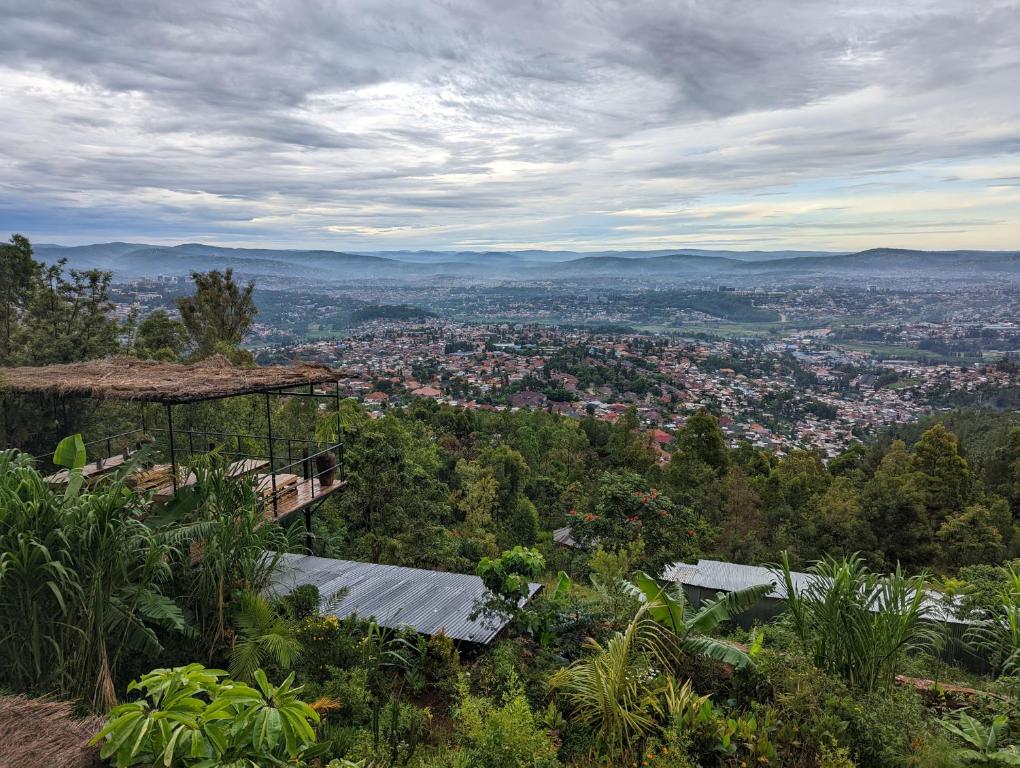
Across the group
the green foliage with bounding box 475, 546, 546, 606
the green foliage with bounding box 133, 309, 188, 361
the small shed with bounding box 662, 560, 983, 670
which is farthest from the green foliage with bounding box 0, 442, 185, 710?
the green foliage with bounding box 133, 309, 188, 361

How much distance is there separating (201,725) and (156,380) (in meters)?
5.51

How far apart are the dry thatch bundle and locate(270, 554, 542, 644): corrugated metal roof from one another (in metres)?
2.39

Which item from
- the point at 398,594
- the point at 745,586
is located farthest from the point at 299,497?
the point at 745,586

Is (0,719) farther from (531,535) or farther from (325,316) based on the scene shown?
(325,316)

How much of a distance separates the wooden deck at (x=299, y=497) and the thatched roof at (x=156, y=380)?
4.68ft

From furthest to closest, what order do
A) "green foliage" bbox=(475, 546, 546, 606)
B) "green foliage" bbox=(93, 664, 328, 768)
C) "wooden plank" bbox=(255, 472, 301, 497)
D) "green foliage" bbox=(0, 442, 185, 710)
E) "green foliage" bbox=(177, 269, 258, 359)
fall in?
"green foliage" bbox=(177, 269, 258, 359), "wooden plank" bbox=(255, 472, 301, 497), "green foliage" bbox=(475, 546, 546, 606), "green foliage" bbox=(0, 442, 185, 710), "green foliage" bbox=(93, 664, 328, 768)

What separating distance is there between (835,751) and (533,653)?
8.10 ft

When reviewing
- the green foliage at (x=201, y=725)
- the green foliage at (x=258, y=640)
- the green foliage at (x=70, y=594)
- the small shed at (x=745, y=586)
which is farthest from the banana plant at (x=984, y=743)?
the green foliage at (x=70, y=594)

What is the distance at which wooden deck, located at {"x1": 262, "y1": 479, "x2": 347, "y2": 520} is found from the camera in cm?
742

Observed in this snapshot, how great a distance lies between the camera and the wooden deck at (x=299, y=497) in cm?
742

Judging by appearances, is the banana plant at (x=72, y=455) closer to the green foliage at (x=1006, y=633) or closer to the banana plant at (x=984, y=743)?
the banana plant at (x=984, y=743)

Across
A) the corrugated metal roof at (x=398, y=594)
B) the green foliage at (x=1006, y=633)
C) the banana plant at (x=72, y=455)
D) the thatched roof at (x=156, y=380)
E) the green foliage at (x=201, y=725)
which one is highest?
the thatched roof at (x=156, y=380)

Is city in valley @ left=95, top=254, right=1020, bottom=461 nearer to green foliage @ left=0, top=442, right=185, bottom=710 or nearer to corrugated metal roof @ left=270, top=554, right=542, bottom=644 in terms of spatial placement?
corrugated metal roof @ left=270, top=554, right=542, bottom=644

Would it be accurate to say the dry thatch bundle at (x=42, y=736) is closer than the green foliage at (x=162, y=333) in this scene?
Yes
